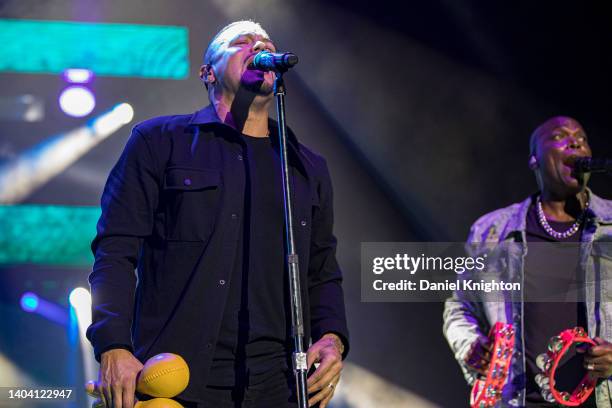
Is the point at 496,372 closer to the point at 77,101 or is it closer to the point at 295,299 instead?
the point at 295,299

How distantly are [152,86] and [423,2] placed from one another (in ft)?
5.49

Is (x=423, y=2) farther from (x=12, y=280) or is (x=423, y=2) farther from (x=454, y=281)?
(x=12, y=280)

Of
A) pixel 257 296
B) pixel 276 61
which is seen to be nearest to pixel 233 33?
pixel 276 61

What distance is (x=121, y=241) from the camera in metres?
2.38

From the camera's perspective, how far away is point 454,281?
438 cm

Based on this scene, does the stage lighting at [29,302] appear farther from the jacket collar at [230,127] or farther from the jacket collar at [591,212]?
the jacket collar at [591,212]

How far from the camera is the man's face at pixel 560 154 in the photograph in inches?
164

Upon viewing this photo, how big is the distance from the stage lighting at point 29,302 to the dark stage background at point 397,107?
5cm

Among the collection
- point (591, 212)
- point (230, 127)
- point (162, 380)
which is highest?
point (591, 212)

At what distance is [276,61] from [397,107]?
7.79ft

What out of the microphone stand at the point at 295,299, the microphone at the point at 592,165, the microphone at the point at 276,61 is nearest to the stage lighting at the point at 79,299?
the microphone at the point at 276,61

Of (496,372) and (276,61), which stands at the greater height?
(276,61)

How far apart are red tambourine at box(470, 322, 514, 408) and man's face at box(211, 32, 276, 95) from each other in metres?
1.80

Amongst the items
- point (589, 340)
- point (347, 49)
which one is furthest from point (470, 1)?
point (589, 340)
